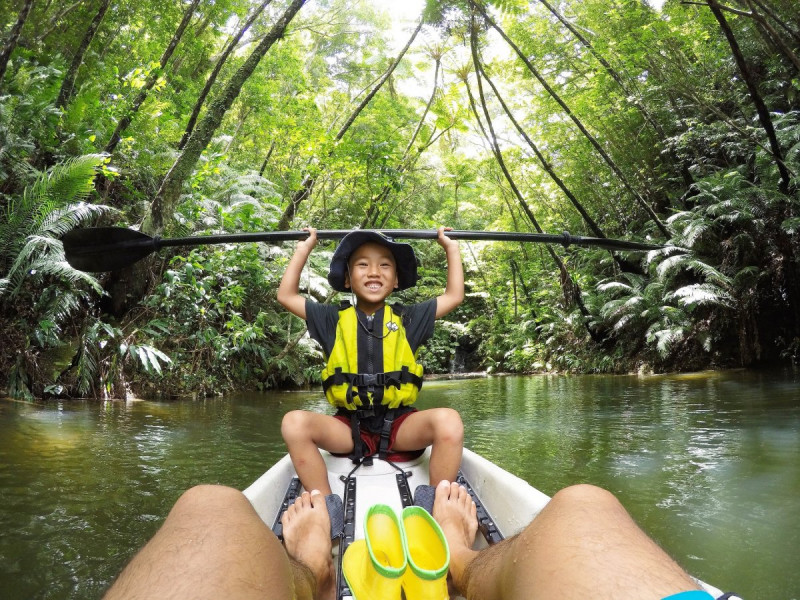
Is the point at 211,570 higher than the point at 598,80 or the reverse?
the reverse

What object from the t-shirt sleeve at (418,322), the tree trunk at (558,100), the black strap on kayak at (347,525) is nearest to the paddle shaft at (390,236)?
the t-shirt sleeve at (418,322)

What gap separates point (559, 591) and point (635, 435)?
3.81m

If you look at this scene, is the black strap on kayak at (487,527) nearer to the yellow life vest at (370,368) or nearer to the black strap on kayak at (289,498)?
the yellow life vest at (370,368)

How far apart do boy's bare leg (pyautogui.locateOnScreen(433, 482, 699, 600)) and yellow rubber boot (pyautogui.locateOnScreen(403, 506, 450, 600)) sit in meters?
0.09

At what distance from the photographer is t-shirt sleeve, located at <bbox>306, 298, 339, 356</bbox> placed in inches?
91.3

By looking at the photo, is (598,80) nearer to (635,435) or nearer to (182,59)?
(635,435)

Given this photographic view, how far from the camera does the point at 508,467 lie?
129 inches

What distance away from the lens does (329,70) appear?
746 inches

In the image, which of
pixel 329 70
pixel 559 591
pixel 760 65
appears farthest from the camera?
pixel 329 70

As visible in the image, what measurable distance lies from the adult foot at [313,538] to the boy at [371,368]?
21 cm

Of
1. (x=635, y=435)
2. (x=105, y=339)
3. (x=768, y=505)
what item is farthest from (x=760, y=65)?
(x=105, y=339)

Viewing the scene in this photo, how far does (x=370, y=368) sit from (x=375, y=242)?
54 centimetres

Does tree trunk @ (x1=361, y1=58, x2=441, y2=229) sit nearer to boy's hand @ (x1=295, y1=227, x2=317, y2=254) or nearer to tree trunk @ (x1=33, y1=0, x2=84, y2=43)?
tree trunk @ (x1=33, y1=0, x2=84, y2=43)

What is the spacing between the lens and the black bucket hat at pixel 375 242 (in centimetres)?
230
